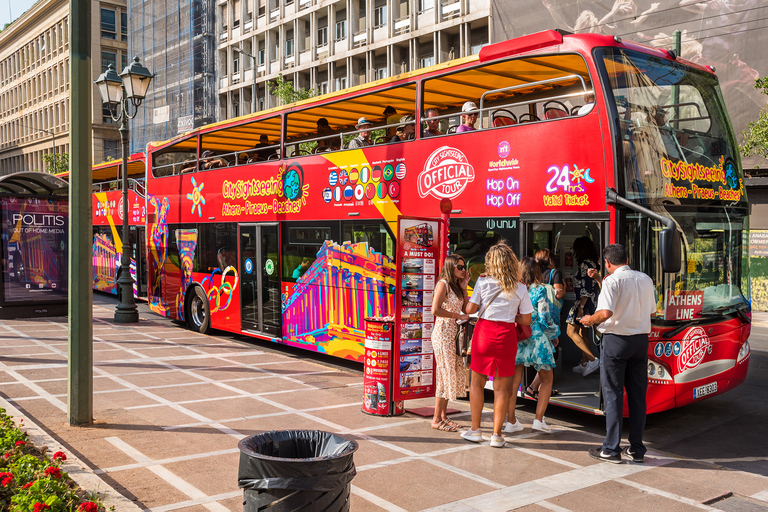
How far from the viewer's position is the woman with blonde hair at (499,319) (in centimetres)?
636

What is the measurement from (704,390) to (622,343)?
1.80m

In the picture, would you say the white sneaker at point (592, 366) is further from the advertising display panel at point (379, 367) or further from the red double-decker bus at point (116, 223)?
the red double-decker bus at point (116, 223)

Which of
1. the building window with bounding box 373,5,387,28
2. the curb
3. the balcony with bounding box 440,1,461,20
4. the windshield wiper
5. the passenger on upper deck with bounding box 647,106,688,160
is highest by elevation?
the building window with bounding box 373,5,387,28

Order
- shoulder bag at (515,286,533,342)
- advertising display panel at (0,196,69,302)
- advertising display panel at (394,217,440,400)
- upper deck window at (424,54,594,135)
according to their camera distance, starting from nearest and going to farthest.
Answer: shoulder bag at (515,286,533,342), advertising display panel at (394,217,440,400), upper deck window at (424,54,594,135), advertising display panel at (0,196,69,302)

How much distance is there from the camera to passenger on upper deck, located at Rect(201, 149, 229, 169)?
44.8ft

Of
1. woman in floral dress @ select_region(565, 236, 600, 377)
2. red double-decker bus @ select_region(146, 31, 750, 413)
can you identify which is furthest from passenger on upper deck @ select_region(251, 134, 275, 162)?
woman in floral dress @ select_region(565, 236, 600, 377)

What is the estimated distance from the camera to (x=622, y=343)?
6.05 m

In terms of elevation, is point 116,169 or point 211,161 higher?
point 116,169

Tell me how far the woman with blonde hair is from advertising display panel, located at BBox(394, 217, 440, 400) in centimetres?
119

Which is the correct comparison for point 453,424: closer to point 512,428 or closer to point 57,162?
point 512,428

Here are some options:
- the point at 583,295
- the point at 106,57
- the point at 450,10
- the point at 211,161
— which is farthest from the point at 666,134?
the point at 106,57

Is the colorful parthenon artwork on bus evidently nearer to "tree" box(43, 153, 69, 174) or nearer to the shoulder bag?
the shoulder bag

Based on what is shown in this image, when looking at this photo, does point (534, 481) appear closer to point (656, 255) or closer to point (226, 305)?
point (656, 255)

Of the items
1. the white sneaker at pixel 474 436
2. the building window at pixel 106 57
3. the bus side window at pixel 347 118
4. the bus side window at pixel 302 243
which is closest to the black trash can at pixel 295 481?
the white sneaker at pixel 474 436
